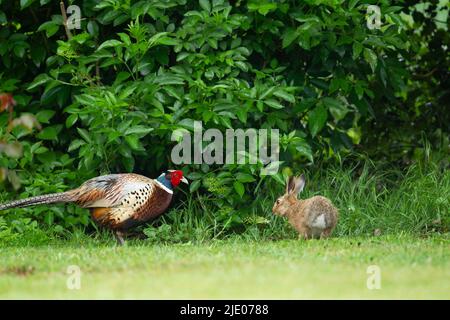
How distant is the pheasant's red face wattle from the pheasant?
0.08 m

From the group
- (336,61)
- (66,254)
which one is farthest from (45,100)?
(336,61)

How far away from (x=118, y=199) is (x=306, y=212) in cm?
165

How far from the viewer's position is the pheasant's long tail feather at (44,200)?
28.7ft

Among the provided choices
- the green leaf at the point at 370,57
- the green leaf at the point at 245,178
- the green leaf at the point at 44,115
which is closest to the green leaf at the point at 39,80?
the green leaf at the point at 44,115

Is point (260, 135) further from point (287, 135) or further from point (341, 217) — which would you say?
point (341, 217)

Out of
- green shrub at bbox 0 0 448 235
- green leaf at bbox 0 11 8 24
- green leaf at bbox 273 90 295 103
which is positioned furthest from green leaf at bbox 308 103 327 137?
green leaf at bbox 0 11 8 24

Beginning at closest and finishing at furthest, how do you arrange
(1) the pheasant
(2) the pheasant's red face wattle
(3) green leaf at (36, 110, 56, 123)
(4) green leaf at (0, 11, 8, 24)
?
(1) the pheasant
(2) the pheasant's red face wattle
(4) green leaf at (0, 11, 8, 24)
(3) green leaf at (36, 110, 56, 123)

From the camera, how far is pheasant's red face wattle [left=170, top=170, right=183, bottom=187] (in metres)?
8.95

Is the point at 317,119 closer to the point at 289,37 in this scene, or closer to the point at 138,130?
the point at 289,37

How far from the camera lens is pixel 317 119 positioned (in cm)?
959

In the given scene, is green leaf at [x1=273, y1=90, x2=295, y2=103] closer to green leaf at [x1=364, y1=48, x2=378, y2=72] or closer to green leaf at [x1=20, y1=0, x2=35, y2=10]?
green leaf at [x1=364, y1=48, x2=378, y2=72]

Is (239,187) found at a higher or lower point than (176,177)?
lower

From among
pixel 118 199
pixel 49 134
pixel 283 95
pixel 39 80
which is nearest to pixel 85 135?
pixel 49 134

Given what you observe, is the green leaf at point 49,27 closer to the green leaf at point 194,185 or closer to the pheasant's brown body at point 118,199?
the pheasant's brown body at point 118,199
